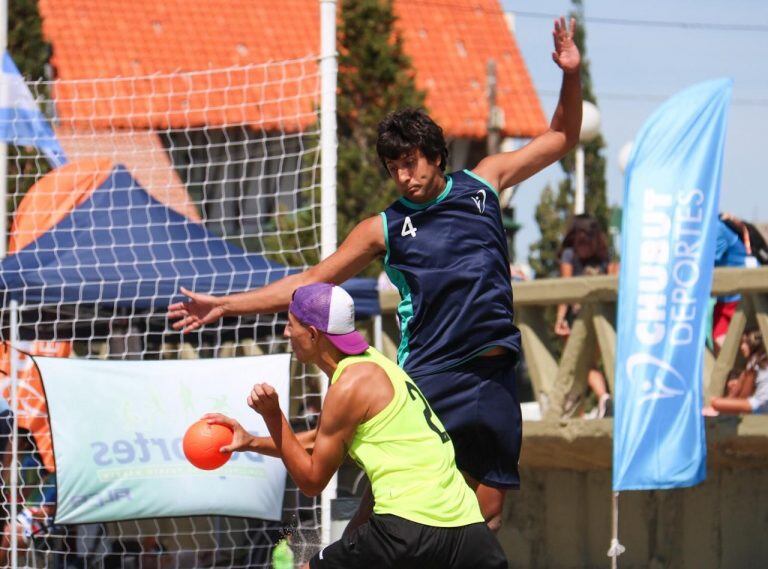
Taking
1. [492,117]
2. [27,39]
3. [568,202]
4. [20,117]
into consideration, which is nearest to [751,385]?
[20,117]

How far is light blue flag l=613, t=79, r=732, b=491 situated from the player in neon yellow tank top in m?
3.06

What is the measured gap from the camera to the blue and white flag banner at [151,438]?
8211 millimetres

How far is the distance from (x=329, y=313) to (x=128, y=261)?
4.73 m

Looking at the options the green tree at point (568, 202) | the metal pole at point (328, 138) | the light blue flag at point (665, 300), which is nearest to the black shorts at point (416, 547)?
the light blue flag at point (665, 300)

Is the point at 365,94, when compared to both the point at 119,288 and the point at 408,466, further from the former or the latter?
the point at 408,466

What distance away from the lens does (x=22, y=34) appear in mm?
18156

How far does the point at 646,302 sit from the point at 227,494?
2601mm

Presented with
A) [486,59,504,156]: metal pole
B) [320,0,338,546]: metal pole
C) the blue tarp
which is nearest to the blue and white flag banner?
[320,0,338,546]: metal pole

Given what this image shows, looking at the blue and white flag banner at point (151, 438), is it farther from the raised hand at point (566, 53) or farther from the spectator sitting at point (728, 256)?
the raised hand at point (566, 53)

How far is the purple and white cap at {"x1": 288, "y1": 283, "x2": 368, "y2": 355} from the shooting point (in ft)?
15.2

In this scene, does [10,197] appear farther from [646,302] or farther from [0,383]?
[646,302]

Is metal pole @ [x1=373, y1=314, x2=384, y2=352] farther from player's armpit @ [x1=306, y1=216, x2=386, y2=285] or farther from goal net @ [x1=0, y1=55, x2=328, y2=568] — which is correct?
player's armpit @ [x1=306, y1=216, x2=386, y2=285]

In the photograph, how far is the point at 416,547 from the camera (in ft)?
14.8

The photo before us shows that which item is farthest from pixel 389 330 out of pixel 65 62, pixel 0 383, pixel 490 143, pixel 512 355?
pixel 65 62
